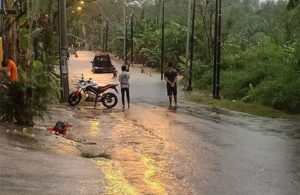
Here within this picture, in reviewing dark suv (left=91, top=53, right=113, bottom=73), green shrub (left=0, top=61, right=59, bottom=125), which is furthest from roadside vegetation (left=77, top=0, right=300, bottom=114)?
green shrub (left=0, top=61, right=59, bottom=125)

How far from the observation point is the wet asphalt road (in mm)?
6621

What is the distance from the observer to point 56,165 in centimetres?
716

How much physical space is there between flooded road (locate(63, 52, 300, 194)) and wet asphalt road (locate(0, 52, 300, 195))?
0.05 feet

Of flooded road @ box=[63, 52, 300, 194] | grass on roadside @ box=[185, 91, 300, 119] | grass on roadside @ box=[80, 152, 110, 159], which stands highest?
grass on roadside @ box=[80, 152, 110, 159]

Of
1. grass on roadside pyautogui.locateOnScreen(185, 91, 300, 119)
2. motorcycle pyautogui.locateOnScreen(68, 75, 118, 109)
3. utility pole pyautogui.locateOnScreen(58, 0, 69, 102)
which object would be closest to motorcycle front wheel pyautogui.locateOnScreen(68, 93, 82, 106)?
motorcycle pyautogui.locateOnScreen(68, 75, 118, 109)

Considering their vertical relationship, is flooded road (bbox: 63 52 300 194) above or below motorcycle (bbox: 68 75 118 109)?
below

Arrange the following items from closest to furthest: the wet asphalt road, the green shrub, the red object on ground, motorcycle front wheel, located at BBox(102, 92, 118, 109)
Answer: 1. the wet asphalt road
2. the green shrub
3. the red object on ground
4. motorcycle front wheel, located at BBox(102, 92, 118, 109)

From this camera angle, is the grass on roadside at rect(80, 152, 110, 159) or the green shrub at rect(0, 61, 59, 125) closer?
the grass on roadside at rect(80, 152, 110, 159)

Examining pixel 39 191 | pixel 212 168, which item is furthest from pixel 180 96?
pixel 39 191

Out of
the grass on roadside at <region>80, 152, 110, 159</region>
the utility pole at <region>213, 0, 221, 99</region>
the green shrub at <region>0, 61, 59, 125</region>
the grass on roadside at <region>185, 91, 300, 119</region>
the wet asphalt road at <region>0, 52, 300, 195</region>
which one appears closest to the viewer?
the wet asphalt road at <region>0, 52, 300, 195</region>

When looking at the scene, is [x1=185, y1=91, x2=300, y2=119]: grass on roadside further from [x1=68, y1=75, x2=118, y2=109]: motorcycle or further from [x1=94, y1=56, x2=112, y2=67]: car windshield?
[x1=94, y1=56, x2=112, y2=67]: car windshield

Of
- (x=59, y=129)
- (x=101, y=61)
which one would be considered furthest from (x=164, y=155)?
(x=101, y=61)

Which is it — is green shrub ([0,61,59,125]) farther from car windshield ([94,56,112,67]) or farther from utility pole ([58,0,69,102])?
car windshield ([94,56,112,67])

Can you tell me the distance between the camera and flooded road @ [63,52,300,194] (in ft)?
23.6
